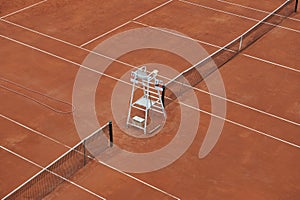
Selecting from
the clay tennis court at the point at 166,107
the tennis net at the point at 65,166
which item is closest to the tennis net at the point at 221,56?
the clay tennis court at the point at 166,107

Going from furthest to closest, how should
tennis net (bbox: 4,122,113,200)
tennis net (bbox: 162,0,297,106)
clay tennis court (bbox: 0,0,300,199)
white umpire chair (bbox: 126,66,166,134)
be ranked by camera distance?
1. tennis net (bbox: 162,0,297,106)
2. white umpire chair (bbox: 126,66,166,134)
3. clay tennis court (bbox: 0,0,300,199)
4. tennis net (bbox: 4,122,113,200)

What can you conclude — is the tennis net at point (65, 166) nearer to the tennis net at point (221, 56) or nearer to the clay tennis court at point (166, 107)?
the clay tennis court at point (166, 107)

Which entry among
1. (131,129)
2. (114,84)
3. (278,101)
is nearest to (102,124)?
(131,129)

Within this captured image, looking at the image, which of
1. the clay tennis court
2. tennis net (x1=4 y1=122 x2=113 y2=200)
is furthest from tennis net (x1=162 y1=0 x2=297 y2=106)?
tennis net (x1=4 y1=122 x2=113 y2=200)

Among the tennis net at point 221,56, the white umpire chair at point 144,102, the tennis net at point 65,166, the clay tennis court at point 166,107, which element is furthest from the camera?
the tennis net at point 221,56

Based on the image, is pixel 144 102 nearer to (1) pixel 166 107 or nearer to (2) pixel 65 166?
(1) pixel 166 107

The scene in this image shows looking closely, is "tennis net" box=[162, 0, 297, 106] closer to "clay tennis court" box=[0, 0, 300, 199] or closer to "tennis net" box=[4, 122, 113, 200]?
"clay tennis court" box=[0, 0, 300, 199]

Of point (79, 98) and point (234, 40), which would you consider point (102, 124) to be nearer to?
point (79, 98)
